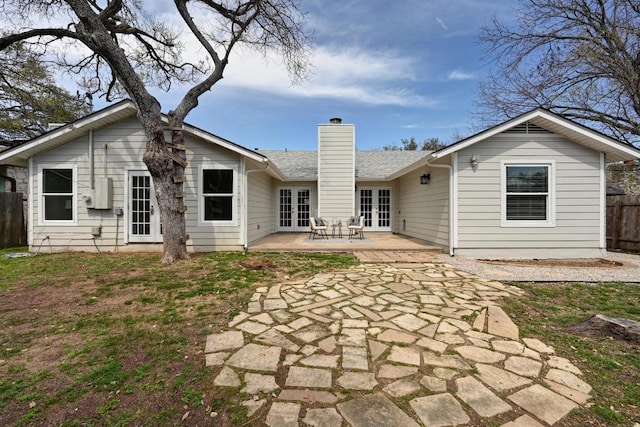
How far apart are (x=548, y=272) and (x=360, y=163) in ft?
29.9

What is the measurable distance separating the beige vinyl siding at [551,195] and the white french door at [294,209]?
6803 millimetres

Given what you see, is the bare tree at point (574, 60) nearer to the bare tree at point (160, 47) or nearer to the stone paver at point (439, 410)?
the bare tree at point (160, 47)

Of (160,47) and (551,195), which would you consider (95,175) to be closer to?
(160,47)

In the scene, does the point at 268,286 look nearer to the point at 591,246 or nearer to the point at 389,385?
the point at 389,385

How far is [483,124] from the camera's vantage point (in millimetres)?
13922

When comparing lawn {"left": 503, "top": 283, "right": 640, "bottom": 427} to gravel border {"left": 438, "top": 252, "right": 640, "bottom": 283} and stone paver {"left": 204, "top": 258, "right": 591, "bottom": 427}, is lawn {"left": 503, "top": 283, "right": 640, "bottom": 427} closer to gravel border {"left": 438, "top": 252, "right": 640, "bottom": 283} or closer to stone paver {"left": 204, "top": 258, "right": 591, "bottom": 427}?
stone paver {"left": 204, "top": 258, "right": 591, "bottom": 427}

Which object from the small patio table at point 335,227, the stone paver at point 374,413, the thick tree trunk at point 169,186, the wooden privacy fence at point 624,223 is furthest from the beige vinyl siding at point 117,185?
the wooden privacy fence at point 624,223

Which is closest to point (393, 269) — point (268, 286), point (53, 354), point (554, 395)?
point (268, 286)

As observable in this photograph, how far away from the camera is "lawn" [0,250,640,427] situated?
1.83m

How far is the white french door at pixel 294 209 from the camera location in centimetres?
1261

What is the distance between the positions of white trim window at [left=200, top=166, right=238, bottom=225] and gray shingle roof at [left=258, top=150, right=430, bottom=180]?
430 centimetres

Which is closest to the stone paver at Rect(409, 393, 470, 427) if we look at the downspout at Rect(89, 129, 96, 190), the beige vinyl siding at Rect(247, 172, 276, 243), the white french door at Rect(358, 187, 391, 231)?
the beige vinyl siding at Rect(247, 172, 276, 243)

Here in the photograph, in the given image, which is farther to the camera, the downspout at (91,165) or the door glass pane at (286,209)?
the door glass pane at (286,209)

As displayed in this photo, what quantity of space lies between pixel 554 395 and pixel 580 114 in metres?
14.8
